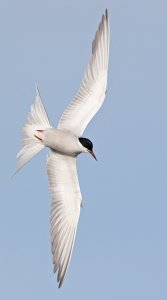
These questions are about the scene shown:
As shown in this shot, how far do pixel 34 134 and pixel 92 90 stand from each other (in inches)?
53.8

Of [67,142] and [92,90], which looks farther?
[92,90]

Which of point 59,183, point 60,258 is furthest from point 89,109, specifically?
point 60,258

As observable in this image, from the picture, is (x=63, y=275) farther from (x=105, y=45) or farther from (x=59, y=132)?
(x=105, y=45)

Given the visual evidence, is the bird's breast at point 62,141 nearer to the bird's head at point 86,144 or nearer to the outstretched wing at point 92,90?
the bird's head at point 86,144

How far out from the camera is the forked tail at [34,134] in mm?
15734

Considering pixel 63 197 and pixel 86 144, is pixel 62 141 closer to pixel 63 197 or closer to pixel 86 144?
pixel 86 144

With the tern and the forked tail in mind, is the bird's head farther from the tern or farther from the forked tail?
the forked tail

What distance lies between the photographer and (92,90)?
16406 millimetres

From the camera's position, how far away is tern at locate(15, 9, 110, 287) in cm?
1516

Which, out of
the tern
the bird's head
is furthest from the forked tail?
the bird's head

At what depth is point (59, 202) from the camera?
51.1ft

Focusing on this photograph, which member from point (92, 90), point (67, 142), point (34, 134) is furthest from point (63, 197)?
point (92, 90)

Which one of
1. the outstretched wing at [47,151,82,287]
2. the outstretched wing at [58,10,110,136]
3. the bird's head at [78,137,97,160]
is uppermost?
the outstretched wing at [58,10,110,136]

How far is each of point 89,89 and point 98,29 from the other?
1.05m
